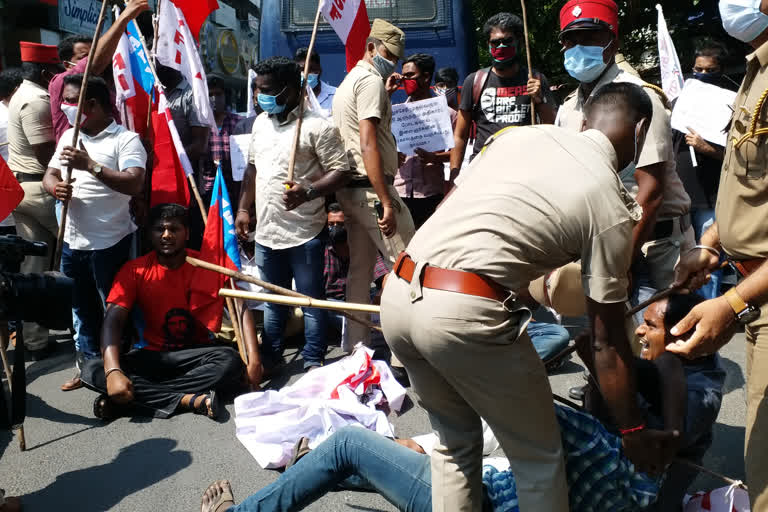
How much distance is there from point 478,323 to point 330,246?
3.62m

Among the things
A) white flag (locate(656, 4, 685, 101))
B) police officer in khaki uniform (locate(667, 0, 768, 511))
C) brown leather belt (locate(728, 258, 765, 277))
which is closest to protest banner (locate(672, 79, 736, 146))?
white flag (locate(656, 4, 685, 101))

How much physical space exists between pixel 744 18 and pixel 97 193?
3549 mm

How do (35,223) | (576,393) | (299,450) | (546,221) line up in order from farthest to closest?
1. (35,223)
2. (576,393)
3. (299,450)
4. (546,221)

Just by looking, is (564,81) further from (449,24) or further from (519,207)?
(519,207)

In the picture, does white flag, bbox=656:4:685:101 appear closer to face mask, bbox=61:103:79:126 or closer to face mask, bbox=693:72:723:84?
face mask, bbox=693:72:723:84

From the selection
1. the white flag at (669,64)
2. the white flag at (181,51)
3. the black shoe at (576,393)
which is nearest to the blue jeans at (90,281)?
the white flag at (181,51)

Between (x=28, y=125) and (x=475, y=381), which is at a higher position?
(x=28, y=125)

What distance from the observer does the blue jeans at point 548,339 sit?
13.8 ft

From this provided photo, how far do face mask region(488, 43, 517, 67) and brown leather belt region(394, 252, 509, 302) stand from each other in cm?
327

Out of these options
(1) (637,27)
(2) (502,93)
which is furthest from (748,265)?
(1) (637,27)

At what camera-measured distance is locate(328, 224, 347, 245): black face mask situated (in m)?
5.44

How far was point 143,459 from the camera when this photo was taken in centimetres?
353

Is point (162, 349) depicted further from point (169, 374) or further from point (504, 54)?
point (504, 54)

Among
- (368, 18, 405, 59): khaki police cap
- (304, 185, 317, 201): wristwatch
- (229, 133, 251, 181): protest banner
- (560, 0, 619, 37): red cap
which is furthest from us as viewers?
(229, 133, 251, 181): protest banner
